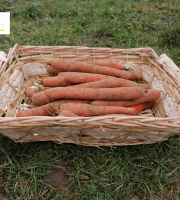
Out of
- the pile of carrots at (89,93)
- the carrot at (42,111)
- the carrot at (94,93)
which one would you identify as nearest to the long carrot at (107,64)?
the pile of carrots at (89,93)

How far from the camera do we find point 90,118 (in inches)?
37.8

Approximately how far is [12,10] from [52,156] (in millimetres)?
2681

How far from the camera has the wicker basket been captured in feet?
3.21

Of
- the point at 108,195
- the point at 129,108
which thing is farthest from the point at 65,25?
the point at 108,195

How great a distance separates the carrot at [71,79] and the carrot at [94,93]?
14 cm

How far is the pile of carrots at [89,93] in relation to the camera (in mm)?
1245

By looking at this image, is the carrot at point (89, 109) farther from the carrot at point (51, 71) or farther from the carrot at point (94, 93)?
the carrot at point (51, 71)

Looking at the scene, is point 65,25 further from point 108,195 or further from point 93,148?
point 108,195

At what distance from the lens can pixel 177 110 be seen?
1257mm

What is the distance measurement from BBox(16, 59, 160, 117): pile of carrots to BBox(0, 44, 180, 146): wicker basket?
0.11m

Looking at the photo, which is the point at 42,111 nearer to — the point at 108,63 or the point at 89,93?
the point at 89,93

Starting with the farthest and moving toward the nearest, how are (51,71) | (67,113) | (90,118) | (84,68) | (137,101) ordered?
(51,71)
(84,68)
(137,101)
(67,113)
(90,118)

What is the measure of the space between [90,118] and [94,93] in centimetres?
37

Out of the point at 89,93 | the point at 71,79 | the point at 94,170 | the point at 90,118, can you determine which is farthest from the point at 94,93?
the point at 94,170
